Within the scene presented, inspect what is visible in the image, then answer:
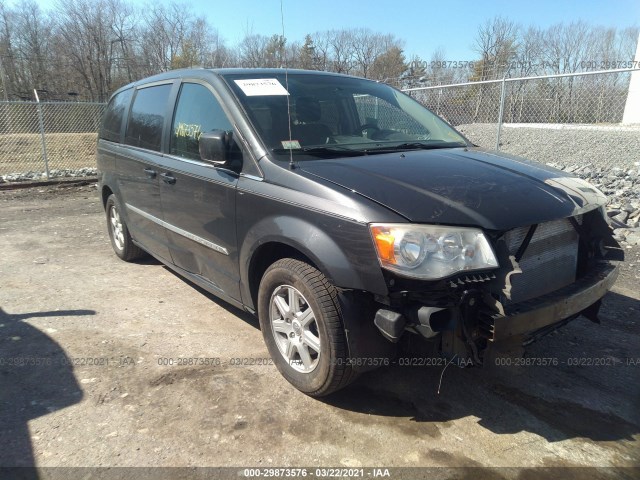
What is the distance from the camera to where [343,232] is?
243cm

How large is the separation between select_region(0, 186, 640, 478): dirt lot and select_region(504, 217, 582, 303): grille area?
74 cm

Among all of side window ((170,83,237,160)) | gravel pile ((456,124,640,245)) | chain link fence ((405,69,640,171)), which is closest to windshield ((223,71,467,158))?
side window ((170,83,237,160))

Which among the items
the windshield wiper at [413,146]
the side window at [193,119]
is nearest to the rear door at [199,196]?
the side window at [193,119]

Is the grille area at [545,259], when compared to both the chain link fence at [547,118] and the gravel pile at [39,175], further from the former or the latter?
the gravel pile at [39,175]

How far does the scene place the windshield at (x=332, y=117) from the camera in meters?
3.15

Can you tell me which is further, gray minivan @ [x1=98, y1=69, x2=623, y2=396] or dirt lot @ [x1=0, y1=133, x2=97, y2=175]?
dirt lot @ [x1=0, y1=133, x2=97, y2=175]

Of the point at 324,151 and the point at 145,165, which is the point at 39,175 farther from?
the point at 324,151

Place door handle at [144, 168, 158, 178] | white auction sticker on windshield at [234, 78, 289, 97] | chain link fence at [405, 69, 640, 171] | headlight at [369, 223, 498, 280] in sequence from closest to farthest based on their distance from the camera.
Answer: headlight at [369, 223, 498, 280] → white auction sticker on windshield at [234, 78, 289, 97] → door handle at [144, 168, 158, 178] → chain link fence at [405, 69, 640, 171]

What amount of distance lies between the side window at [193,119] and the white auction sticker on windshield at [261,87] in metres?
0.22

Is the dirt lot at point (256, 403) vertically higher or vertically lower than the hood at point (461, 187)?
lower

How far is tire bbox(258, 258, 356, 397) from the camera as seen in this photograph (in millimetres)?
2557

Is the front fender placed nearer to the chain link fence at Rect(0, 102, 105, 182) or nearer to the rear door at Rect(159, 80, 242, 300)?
the rear door at Rect(159, 80, 242, 300)

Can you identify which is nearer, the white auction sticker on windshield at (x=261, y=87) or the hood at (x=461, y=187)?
the hood at (x=461, y=187)

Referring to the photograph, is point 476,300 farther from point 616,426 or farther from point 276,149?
point 276,149
